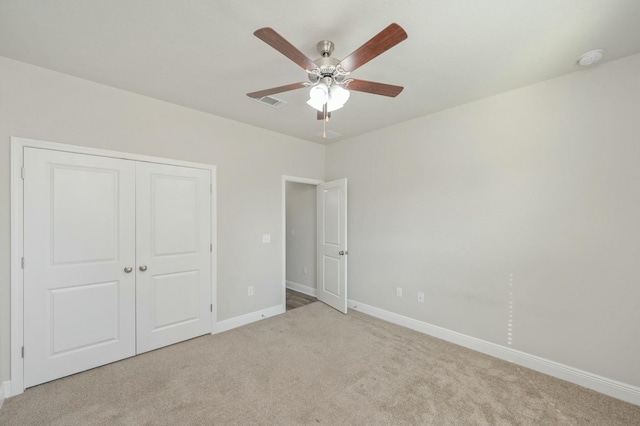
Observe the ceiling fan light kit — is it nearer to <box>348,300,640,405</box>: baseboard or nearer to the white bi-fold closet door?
the white bi-fold closet door

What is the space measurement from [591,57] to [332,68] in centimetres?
206

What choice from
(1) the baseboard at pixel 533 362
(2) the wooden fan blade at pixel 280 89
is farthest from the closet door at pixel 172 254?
(1) the baseboard at pixel 533 362

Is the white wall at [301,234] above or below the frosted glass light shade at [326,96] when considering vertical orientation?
below

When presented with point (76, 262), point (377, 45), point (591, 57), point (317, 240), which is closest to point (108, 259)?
point (76, 262)

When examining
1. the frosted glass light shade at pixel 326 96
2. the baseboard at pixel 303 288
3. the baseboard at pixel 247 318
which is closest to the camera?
the frosted glass light shade at pixel 326 96

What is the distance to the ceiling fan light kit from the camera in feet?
4.61

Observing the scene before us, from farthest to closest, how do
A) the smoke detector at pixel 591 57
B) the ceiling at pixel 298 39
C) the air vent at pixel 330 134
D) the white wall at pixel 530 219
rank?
the air vent at pixel 330 134 < the white wall at pixel 530 219 < the smoke detector at pixel 591 57 < the ceiling at pixel 298 39

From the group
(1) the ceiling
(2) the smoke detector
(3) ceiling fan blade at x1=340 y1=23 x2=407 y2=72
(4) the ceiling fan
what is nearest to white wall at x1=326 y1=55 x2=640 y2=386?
(2) the smoke detector

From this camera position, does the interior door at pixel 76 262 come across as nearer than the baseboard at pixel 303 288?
Yes

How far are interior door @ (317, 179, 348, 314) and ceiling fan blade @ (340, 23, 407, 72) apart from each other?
8.01 feet

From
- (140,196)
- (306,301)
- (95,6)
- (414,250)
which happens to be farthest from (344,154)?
(95,6)

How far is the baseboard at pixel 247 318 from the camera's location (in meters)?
3.38

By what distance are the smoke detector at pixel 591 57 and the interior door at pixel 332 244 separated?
104 inches

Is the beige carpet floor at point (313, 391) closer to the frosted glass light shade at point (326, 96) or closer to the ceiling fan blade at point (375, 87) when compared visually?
the frosted glass light shade at point (326, 96)
